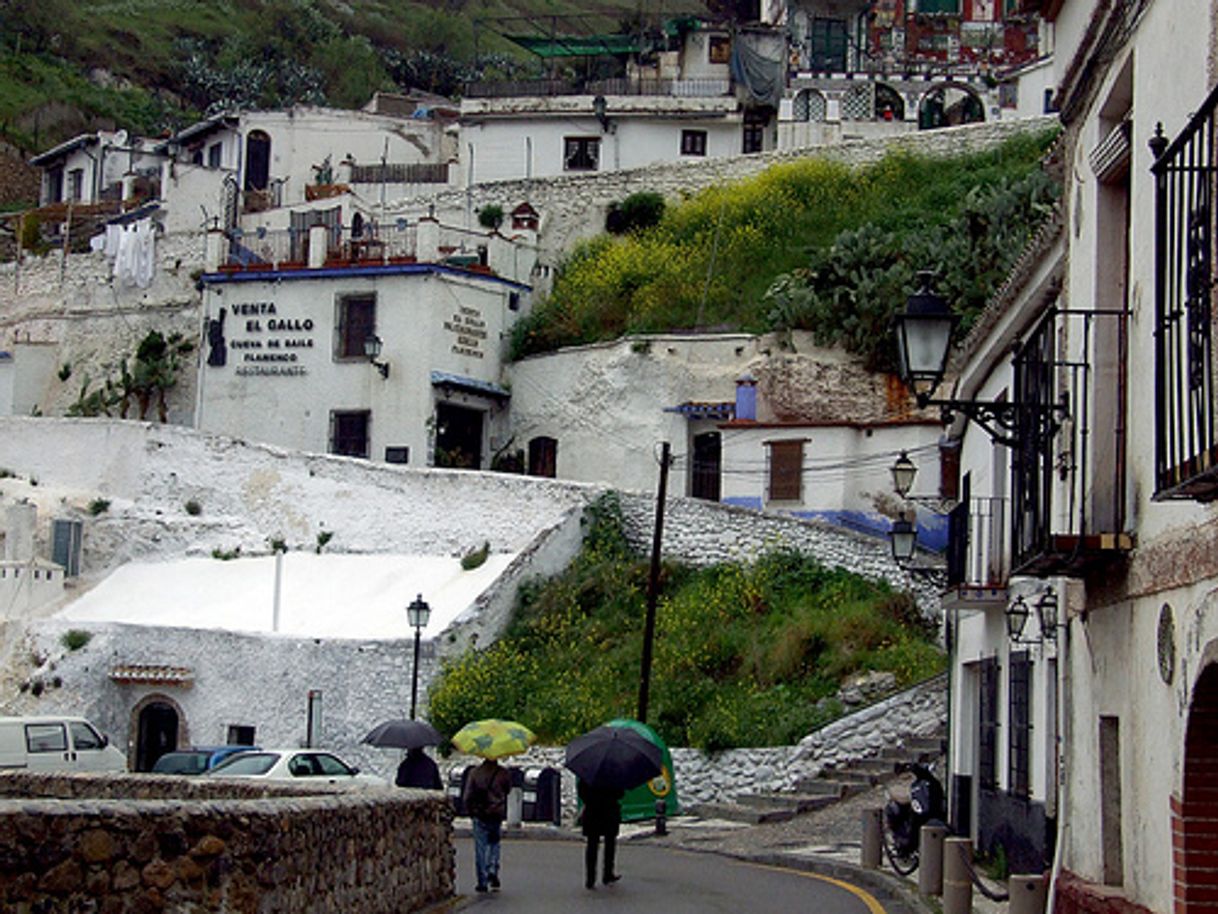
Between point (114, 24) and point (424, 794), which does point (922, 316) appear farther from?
point (114, 24)

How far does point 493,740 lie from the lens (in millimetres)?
18047

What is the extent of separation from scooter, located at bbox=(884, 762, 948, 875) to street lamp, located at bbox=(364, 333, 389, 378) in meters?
24.6

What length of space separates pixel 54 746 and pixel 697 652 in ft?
36.4

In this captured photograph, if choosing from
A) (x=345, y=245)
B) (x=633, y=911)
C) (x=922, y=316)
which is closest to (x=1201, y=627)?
(x=922, y=316)

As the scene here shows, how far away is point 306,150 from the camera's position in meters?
58.2

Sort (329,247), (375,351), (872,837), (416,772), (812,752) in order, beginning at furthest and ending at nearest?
(329,247) → (375,351) → (812,752) → (416,772) → (872,837)

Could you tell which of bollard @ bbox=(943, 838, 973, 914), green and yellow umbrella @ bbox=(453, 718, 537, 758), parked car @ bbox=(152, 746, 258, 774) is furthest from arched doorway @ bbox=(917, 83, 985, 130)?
bollard @ bbox=(943, 838, 973, 914)

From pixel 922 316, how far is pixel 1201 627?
479 cm

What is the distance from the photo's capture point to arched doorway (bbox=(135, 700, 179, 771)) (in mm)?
35906

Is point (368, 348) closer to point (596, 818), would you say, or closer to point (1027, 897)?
point (596, 818)

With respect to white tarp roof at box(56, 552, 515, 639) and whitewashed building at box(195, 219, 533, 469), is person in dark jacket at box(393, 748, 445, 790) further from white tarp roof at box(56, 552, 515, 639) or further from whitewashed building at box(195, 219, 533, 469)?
whitewashed building at box(195, 219, 533, 469)

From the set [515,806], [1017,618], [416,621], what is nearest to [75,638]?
[416,621]

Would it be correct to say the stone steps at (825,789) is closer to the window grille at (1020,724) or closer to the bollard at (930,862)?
the window grille at (1020,724)

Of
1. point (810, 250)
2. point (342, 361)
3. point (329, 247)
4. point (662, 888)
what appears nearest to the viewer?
point (662, 888)
